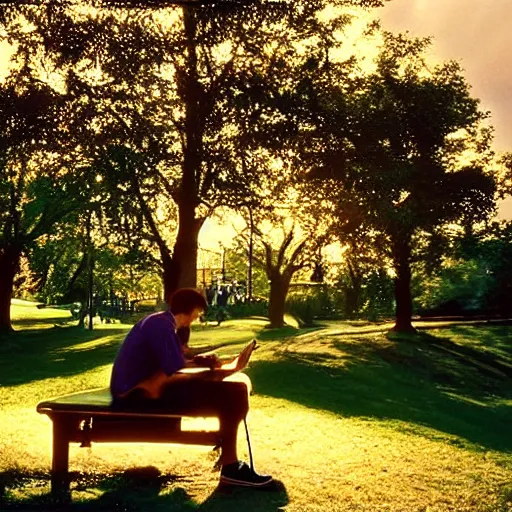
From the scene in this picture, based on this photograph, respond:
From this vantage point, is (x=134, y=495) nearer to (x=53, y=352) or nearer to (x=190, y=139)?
(x=190, y=139)

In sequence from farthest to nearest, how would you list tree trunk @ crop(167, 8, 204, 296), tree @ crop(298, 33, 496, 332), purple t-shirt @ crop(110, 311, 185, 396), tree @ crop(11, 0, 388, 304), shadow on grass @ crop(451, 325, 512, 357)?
shadow on grass @ crop(451, 325, 512, 357)
tree @ crop(298, 33, 496, 332)
tree trunk @ crop(167, 8, 204, 296)
tree @ crop(11, 0, 388, 304)
purple t-shirt @ crop(110, 311, 185, 396)

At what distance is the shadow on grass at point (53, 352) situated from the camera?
73.3 feet

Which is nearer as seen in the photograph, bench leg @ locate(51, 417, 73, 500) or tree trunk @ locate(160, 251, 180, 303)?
bench leg @ locate(51, 417, 73, 500)

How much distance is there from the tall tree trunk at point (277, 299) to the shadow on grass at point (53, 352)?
23.3 ft

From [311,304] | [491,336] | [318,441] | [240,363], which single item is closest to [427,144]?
[491,336]

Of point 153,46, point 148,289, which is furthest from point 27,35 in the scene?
point 148,289

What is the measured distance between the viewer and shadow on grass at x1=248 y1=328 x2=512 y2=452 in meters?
15.8

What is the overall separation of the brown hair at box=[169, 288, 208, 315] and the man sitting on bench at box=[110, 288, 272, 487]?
0.01 metres

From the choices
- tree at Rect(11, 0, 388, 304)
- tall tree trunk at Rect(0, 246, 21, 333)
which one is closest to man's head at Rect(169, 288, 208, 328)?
tree at Rect(11, 0, 388, 304)

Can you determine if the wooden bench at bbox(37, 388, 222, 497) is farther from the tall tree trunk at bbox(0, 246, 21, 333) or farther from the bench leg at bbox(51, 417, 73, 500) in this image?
the tall tree trunk at bbox(0, 246, 21, 333)

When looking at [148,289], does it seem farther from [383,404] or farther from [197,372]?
[197,372]

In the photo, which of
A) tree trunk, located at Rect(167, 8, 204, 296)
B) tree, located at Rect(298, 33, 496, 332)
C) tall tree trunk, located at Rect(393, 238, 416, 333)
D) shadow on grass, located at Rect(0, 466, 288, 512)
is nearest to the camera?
shadow on grass, located at Rect(0, 466, 288, 512)

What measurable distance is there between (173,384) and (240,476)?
1.12 metres

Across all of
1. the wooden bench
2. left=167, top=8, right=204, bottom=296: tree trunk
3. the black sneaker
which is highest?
left=167, top=8, right=204, bottom=296: tree trunk
